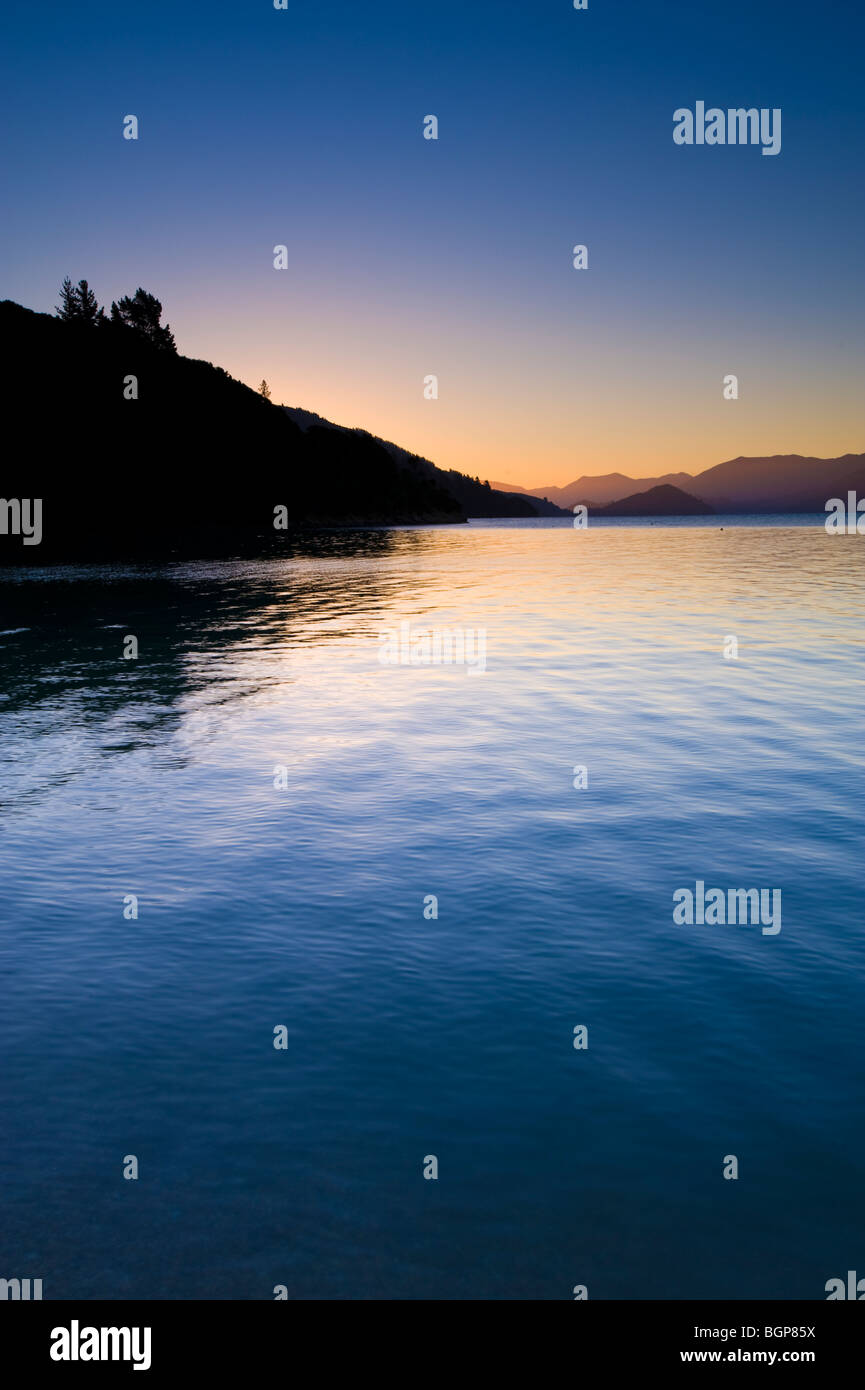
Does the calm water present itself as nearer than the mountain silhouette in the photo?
Yes

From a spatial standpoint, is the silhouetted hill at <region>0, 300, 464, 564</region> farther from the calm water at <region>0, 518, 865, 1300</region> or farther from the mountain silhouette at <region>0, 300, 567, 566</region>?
the calm water at <region>0, 518, 865, 1300</region>

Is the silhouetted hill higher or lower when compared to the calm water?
higher

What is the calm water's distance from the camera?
644cm

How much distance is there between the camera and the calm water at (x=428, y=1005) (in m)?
6.44

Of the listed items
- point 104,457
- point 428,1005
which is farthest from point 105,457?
point 428,1005

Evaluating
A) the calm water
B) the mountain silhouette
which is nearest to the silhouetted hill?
the mountain silhouette

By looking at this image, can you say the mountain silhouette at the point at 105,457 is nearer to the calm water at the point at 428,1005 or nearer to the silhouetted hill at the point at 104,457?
the silhouetted hill at the point at 104,457

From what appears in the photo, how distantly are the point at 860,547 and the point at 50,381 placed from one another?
5188 inches

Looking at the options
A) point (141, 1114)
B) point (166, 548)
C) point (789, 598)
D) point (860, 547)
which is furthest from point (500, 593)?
point (860, 547)

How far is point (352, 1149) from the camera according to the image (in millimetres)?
7469

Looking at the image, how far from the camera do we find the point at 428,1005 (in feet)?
Answer: 32.2

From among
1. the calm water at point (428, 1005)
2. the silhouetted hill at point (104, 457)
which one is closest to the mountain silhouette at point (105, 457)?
the silhouetted hill at point (104, 457)

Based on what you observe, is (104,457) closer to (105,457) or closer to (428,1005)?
(105,457)
